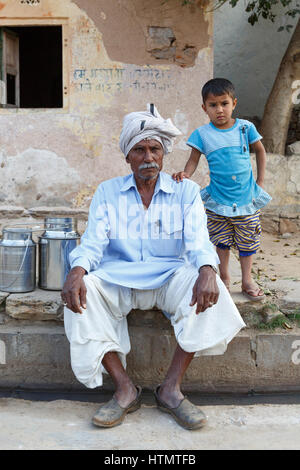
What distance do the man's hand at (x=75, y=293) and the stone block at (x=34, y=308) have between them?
55 cm

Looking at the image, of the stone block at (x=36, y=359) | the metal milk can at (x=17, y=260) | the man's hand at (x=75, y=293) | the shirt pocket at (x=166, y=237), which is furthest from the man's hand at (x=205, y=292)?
the metal milk can at (x=17, y=260)

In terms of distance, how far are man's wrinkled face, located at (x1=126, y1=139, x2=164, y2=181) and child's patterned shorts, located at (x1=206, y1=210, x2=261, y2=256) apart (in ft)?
2.20

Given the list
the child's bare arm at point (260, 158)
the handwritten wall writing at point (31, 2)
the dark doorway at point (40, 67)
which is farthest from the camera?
the dark doorway at point (40, 67)

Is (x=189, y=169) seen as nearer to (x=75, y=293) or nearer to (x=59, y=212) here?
(x=75, y=293)

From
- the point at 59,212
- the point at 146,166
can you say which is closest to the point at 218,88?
the point at 146,166

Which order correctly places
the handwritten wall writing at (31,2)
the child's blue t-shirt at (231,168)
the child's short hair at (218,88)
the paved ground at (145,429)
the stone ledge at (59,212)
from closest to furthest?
1. the paved ground at (145,429)
2. the child's short hair at (218,88)
3. the child's blue t-shirt at (231,168)
4. the handwritten wall writing at (31,2)
5. the stone ledge at (59,212)

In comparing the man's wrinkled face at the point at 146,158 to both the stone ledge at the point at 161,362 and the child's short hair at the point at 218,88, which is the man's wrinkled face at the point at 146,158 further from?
the stone ledge at the point at 161,362

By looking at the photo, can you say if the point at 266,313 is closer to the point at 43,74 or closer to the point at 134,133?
the point at 134,133

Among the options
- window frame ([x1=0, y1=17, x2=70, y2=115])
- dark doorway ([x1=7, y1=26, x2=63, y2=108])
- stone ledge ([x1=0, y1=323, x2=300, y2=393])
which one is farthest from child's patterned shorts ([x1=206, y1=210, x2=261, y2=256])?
dark doorway ([x1=7, y1=26, x2=63, y2=108])

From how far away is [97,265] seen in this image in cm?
267

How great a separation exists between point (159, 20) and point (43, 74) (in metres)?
6.53

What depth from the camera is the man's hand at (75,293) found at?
236cm

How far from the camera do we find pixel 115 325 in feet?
8.48

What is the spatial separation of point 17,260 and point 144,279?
884mm
